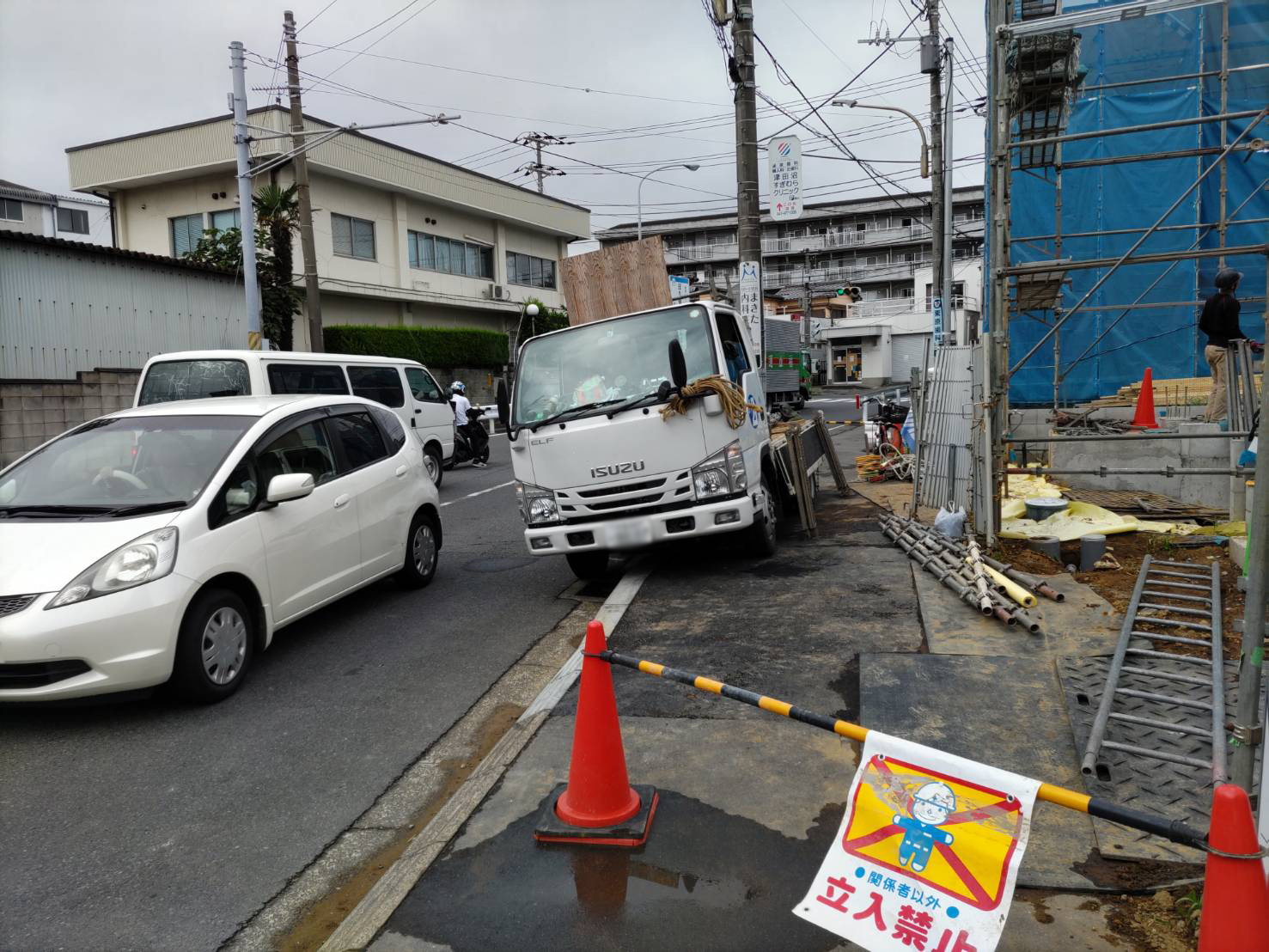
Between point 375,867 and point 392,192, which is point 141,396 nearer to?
point 375,867

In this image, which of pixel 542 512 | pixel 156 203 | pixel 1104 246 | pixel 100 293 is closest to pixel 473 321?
pixel 156 203

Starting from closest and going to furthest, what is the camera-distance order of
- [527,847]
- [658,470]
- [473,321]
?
[527,847]
[658,470]
[473,321]

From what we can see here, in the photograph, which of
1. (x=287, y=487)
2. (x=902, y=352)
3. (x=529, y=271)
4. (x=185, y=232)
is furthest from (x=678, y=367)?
(x=902, y=352)

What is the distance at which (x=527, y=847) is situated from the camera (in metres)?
3.46

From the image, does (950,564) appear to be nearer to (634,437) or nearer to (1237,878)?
(634,437)

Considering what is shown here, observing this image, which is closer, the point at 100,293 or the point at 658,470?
the point at 658,470

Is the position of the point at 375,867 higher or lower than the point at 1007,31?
A: lower

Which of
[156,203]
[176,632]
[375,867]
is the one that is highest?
[156,203]

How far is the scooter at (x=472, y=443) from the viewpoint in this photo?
16.8m

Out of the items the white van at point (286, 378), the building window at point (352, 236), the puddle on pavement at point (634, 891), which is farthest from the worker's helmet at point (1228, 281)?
the building window at point (352, 236)

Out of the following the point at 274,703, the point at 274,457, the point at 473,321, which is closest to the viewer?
the point at 274,703

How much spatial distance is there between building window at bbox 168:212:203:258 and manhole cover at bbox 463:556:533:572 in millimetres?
23708

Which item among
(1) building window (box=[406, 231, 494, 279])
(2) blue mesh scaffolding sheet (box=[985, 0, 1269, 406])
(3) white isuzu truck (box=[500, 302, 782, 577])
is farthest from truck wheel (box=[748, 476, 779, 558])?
(1) building window (box=[406, 231, 494, 279])

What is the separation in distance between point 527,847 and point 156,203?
30.9 m
